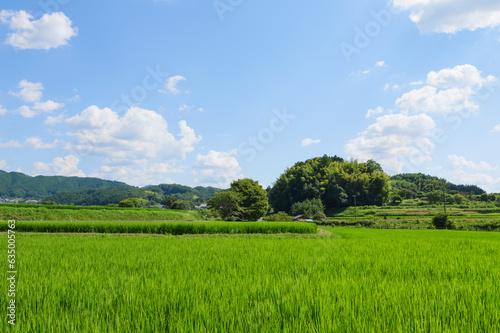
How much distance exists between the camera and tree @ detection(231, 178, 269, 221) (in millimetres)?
52656

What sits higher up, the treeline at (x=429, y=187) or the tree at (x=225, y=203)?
the treeline at (x=429, y=187)

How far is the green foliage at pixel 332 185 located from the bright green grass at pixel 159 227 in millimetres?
59117

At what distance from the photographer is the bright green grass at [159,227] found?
863 inches

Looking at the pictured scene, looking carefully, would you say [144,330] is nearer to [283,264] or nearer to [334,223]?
[283,264]

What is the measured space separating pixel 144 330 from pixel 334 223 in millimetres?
49073

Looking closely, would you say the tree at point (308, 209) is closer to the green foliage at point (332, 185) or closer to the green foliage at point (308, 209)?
the green foliage at point (308, 209)

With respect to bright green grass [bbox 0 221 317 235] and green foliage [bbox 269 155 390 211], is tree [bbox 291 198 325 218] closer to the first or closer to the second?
green foliage [bbox 269 155 390 211]

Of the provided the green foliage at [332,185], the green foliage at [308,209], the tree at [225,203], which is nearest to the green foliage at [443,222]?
the green foliage at [308,209]

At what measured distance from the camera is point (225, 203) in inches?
1972

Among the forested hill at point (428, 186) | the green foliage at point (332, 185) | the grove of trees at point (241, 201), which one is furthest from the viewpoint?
the forested hill at point (428, 186)

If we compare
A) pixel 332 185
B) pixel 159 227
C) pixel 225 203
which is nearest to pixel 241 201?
pixel 225 203

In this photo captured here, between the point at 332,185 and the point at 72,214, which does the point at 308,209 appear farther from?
the point at 72,214

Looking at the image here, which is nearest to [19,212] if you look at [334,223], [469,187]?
[334,223]

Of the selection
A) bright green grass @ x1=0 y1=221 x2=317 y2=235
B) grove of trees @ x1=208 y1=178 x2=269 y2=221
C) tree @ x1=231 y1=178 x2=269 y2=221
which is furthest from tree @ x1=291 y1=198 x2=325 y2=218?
bright green grass @ x1=0 y1=221 x2=317 y2=235
